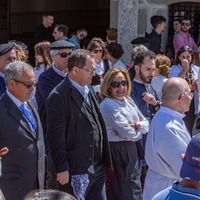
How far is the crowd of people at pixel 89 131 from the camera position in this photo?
15.3ft

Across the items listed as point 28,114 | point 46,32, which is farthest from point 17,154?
point 46,32

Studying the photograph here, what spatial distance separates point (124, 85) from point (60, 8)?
520 inches

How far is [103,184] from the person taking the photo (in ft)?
18.2

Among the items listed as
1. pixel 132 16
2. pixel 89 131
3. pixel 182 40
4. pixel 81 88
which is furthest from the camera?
pixel 182 40

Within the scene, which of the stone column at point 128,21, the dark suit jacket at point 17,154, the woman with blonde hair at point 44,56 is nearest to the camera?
the dark suit jacket at point 17,154

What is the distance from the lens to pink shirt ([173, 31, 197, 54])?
1091cm

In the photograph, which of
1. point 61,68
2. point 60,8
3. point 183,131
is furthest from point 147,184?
point 60,8

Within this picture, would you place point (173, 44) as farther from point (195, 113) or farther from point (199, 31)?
point (195, 113)

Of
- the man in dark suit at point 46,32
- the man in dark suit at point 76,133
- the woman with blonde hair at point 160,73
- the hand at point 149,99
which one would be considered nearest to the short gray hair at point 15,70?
the man in dark suit at point 76,133

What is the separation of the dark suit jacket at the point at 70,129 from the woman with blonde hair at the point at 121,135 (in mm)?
662

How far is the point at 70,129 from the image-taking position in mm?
5270

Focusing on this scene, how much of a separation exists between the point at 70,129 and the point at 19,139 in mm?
577

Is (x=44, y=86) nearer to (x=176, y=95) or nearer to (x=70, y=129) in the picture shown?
(x=70, y=129)

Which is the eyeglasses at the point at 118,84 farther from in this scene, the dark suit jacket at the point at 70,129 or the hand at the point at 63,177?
the hand at the point at 63,177
